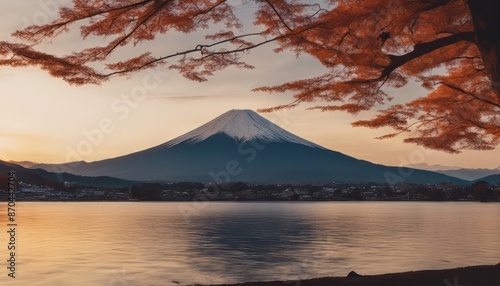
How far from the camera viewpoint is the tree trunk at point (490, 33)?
8367 mm

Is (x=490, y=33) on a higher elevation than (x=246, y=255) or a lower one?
higher

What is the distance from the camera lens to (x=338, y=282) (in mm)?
8906

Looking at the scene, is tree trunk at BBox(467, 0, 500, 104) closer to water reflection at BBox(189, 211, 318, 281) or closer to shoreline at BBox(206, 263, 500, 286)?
shoreline at BBox(206, 263, 500, 286)

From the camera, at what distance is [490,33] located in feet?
27.8

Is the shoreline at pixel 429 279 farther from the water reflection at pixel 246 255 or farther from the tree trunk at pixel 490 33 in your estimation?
the water reflection at pixel 246 255

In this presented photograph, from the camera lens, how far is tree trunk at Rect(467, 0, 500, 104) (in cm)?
837

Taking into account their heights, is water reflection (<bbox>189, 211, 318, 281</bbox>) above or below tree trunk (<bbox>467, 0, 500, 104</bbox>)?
below

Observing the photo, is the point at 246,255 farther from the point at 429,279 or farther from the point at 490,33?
the point at 490,33

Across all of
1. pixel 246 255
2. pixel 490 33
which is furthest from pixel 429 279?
pixel 246 255

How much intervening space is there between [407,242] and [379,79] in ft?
117

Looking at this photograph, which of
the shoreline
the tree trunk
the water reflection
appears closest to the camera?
the tree trunk

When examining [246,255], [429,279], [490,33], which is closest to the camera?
[490,33]

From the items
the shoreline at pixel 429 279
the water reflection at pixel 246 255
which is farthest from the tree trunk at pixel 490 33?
the water reflection at pixel 246 255

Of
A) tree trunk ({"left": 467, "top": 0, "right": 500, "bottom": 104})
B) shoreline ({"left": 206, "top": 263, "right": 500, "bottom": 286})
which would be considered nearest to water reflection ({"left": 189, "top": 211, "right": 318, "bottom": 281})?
shoreline ({"left": 206, "top": 263, "right": 500, "bottom": 286})
